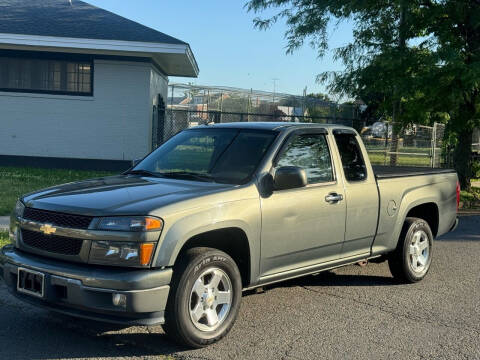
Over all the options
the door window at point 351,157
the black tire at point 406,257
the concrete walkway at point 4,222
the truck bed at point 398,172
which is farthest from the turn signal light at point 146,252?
the concrete walkway at point 4,222

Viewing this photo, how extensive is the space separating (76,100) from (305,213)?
13.7 meters

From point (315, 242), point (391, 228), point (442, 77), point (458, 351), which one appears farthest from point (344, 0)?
point (458, 351)

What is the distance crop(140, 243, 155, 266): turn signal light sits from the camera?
4.18 meters

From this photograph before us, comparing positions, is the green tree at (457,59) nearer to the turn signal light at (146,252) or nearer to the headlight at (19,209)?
the turn signal light at (146,252)

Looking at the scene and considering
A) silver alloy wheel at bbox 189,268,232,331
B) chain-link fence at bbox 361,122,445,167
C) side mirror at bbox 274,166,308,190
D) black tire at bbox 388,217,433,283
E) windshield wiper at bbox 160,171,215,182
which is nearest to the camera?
silver alloy wheel at bbox 189,268,232,331

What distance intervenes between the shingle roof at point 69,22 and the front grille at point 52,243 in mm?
12910

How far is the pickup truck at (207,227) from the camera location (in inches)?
166

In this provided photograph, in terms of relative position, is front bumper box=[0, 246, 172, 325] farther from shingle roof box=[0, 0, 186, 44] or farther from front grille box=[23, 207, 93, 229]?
shingle roof box=[0, 0, 186, 44]

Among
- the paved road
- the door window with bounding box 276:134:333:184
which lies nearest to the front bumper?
the paved road

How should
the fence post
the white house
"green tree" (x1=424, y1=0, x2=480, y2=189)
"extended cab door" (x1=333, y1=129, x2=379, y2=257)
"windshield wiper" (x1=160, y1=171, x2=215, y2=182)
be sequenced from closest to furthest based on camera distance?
1. "windshield wiper" (x1=160, y1=171, x2=215, y2=182)
2. "extended cab door" (x1=333, y1=129, x2=379, y2=257)
3. "green tree" (x1=424, y1=0, x2=480, y2=189)
4. the white house
5. the fence post

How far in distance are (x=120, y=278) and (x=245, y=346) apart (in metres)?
1.21

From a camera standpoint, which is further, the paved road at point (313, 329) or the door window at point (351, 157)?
the door window at point (351, 157)

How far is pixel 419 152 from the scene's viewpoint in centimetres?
1933

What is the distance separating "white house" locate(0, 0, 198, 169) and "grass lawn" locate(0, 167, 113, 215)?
2.96 ft
